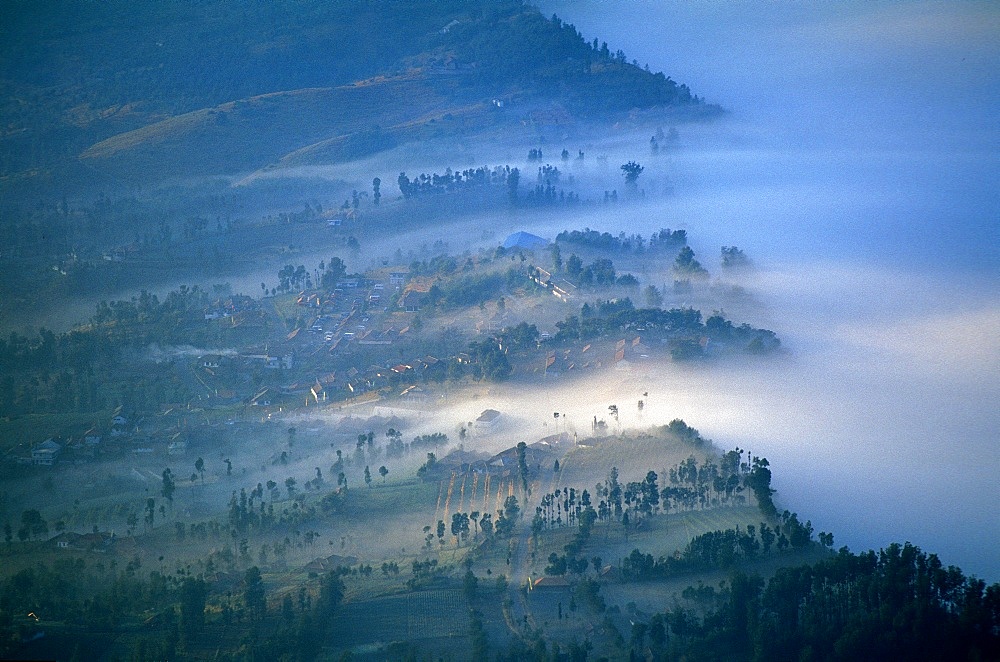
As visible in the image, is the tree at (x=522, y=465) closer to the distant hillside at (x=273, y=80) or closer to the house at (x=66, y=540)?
the house at (x=66, y=540)

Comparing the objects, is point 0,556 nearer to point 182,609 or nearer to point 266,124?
point 182,609

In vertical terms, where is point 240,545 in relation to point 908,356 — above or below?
below

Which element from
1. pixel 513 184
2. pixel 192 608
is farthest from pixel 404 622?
pixel 513 184

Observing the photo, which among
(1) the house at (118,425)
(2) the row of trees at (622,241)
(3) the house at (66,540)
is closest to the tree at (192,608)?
(3) the house at (66,540)

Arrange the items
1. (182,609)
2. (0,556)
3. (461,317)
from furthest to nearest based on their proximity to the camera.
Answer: (461,317), (0,556), (182,609)

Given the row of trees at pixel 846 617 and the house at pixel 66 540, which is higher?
the house at pixel 66 540

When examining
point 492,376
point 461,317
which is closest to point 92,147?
point 461,317
